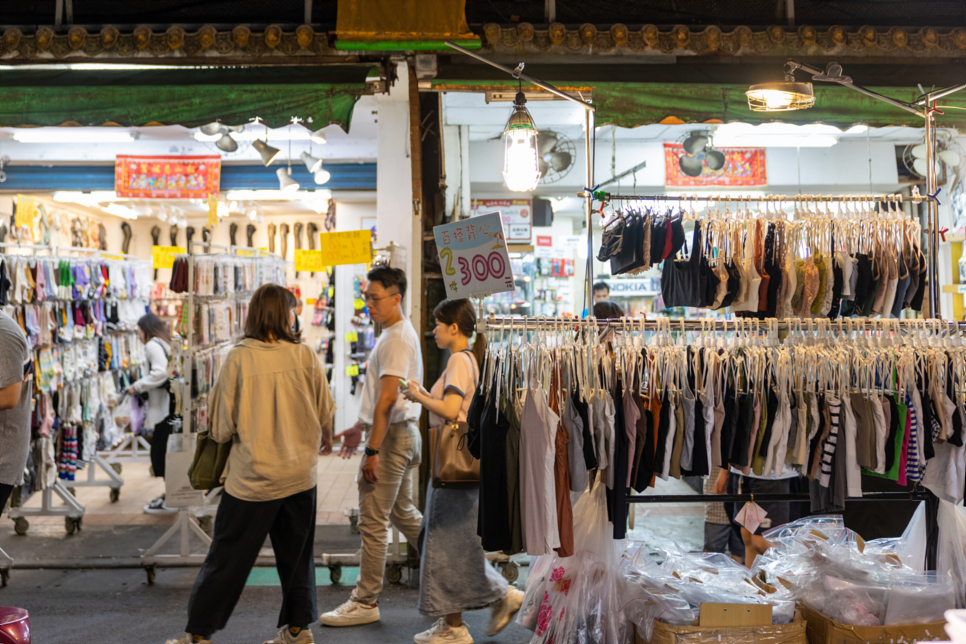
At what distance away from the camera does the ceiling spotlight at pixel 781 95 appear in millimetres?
3484

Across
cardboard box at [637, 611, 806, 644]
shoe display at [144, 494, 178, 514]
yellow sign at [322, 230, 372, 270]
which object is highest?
yellow sign at [322, 230, 372, 270]

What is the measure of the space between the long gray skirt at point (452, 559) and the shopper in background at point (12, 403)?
80.3 inches

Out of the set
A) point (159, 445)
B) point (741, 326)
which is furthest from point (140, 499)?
point (741, 326)

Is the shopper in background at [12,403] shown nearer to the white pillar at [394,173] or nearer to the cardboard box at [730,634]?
the cardboard box at [730,634]

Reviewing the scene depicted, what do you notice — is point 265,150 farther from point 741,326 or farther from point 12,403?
point 741,326

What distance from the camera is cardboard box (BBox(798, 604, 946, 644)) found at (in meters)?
2.90

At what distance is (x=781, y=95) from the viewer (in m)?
3.62

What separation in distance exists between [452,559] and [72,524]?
3.73 metres

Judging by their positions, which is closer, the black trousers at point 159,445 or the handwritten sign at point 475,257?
the handwritten sign at point 475,257

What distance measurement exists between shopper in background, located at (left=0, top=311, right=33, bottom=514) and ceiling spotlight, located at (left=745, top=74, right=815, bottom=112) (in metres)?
3.77

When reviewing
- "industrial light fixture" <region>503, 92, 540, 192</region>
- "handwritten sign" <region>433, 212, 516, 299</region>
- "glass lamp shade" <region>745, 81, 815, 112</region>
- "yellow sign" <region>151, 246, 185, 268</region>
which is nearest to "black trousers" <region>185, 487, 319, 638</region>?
"handwritten sign" <region>433, 212, 516, 299</region>

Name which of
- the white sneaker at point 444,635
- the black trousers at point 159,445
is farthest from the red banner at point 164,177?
the white sneaker at point 444,635

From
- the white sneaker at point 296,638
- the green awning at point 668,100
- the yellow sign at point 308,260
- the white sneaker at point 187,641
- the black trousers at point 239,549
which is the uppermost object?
the green awning at point 668,100

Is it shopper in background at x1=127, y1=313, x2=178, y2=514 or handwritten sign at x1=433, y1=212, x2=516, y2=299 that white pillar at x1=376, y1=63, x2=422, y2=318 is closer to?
shopper in background at x1=127, y1=313, x2=178, y2=514
